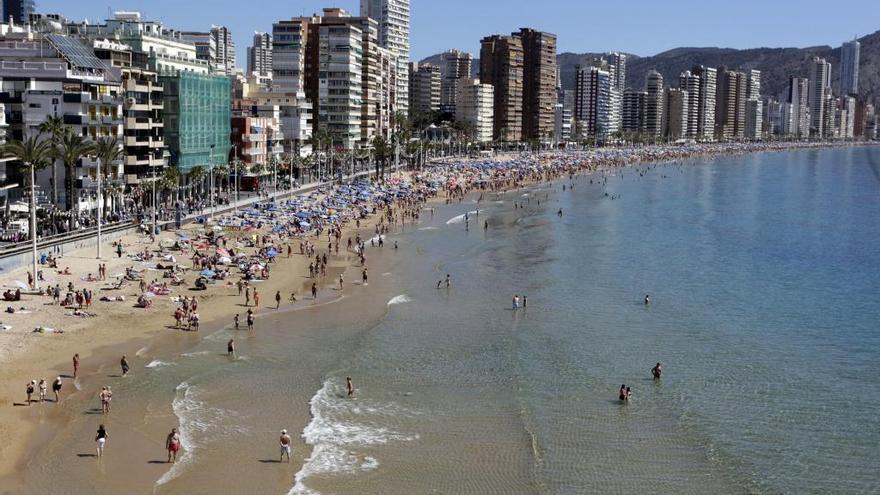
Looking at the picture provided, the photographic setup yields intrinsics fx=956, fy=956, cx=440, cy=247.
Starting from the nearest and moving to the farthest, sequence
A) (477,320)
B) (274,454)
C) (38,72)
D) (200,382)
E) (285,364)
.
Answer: (274,454) < (200,382) < (285,364) < (477,320) < (38,72)

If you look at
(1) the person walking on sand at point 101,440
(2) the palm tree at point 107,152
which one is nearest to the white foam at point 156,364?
(1) the person walking on sand at point 101,440

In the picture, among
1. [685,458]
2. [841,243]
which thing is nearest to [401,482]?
[685,458]

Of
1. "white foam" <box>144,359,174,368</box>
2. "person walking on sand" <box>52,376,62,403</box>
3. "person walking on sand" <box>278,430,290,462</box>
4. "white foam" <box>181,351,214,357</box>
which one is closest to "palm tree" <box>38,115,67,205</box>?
"white foam" <box>181,351,214,357</box>

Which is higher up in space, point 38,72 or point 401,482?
point 38,72

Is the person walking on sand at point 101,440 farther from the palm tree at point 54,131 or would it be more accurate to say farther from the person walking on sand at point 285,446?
the palm tree at point 54,131

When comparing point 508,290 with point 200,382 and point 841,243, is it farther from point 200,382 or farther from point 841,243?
point 841,243

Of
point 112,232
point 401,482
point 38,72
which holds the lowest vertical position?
point 401,482

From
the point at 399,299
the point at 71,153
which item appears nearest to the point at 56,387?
the point at 399,299

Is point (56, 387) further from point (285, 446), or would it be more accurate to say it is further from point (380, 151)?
point (380, 151)
